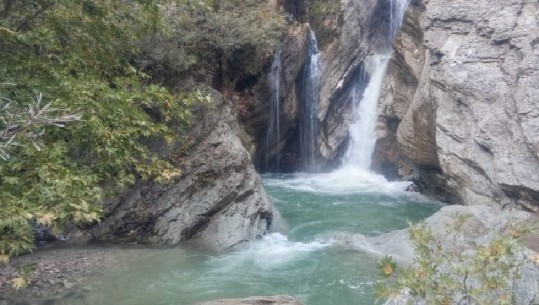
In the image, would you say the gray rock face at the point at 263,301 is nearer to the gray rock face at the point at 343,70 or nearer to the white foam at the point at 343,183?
the white foam at the point at 343,183

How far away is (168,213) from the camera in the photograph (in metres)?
11.2

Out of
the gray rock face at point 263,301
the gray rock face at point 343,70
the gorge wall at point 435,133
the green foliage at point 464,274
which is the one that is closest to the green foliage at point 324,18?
the gray rock face at point 343,70

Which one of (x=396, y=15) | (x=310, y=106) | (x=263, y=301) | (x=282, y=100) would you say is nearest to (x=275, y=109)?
(x=282, y=100)

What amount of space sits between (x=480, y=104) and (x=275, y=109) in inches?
292

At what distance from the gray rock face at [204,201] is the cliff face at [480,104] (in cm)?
508

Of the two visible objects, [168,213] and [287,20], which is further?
[287,20]

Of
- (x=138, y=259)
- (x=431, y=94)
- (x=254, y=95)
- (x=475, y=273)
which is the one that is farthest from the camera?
(x=254, y=95)

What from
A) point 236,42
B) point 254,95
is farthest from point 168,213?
point 254,95

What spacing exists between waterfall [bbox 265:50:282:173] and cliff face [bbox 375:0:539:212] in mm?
4604

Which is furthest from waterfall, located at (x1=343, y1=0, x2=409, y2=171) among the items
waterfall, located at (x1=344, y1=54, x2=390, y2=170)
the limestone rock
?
the limestone rock

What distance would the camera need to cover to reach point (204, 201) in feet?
37.7

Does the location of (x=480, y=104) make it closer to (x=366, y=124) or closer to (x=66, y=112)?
(x=366, y=124)

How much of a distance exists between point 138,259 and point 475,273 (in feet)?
22.2

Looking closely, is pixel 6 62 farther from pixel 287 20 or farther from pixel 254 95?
pixel 287 20
